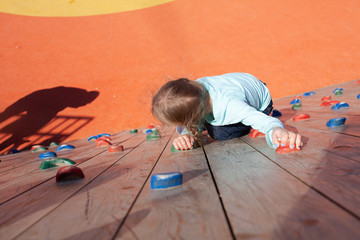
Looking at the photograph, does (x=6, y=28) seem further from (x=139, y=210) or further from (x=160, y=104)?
(x=139, y=210)

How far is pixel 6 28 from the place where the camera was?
12.1 meters

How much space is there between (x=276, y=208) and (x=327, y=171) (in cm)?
43

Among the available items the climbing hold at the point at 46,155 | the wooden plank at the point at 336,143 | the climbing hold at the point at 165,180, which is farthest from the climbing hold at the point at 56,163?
the wooden plank at the point at 336,143

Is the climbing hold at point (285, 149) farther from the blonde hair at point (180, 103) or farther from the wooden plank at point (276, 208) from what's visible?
the blonde hair at point (180, 103)

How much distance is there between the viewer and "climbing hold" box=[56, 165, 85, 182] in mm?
1682

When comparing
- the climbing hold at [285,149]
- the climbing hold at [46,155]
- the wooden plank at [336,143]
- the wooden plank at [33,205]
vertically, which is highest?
the wooden plank at [33,205]

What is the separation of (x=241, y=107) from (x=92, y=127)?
620 centimetres

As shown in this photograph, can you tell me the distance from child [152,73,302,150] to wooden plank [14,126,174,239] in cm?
49

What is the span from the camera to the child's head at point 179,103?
1.99 m

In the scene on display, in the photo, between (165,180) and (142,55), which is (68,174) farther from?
(142,55)

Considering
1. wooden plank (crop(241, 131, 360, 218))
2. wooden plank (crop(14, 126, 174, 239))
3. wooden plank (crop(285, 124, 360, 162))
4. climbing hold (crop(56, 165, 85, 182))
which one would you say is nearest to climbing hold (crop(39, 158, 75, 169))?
climbing hold (crop(56, 165, 85, 182))

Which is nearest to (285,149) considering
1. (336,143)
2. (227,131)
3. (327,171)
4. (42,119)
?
(336,143)

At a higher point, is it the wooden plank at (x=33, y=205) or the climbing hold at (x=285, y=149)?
the wooden plank at (x=33, y=205)

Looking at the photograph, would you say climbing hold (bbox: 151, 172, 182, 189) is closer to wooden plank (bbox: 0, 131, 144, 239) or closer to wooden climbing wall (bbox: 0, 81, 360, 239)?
wooden climbing wall (bbox: 0, 81, 360, 239)
